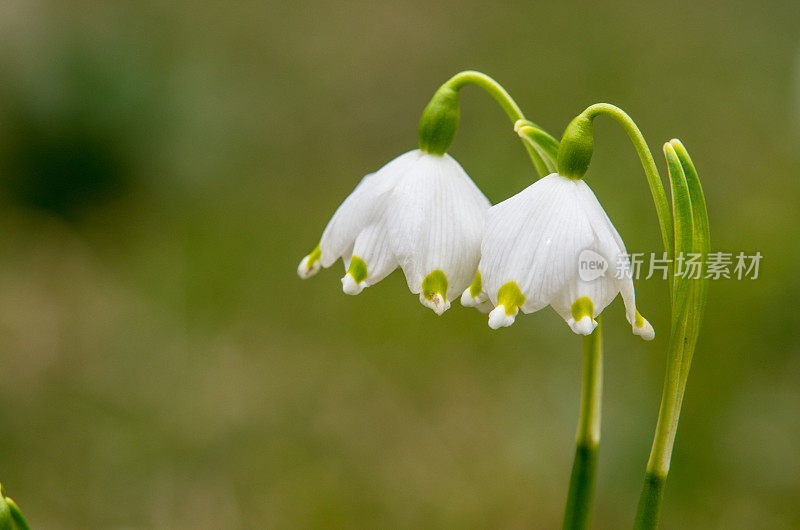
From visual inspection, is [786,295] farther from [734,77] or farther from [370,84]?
[370,84]

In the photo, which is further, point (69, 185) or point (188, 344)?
A: point (69, 185)

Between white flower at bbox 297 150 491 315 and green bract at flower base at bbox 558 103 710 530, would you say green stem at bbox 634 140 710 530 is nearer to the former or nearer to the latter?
green bract at flower base at bbox 558 103 710 530

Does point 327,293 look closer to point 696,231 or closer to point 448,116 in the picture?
point 448,116

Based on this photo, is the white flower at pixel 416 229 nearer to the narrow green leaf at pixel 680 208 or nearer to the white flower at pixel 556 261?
the white flower at pixel 556 261

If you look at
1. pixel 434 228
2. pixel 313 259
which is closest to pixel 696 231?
pixel 434 228

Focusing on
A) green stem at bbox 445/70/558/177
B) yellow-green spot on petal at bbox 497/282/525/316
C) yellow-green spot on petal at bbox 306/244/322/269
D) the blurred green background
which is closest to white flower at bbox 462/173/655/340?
yellow-green spot on petal at bbox 497/282/525/316

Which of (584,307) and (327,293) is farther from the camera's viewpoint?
(327,293)

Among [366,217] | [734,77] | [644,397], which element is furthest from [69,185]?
[734,77]

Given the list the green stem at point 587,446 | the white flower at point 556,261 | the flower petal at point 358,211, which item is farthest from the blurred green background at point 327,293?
the white flower at point 556,261
